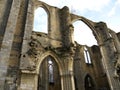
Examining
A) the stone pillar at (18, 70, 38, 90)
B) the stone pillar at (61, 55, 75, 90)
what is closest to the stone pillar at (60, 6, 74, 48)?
the stone pillar at (61, 55, 75, 90)

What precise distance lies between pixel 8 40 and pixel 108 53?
29.0ft

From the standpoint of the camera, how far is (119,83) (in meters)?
11.6

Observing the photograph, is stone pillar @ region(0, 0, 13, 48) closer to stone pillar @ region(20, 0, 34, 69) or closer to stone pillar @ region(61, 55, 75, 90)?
stone pillar @ region(20, 0, 34, 69)

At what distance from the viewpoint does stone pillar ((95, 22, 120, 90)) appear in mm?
11703

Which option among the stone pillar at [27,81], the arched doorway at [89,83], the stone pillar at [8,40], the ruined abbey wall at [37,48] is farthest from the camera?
the arched doorway at [89,83]

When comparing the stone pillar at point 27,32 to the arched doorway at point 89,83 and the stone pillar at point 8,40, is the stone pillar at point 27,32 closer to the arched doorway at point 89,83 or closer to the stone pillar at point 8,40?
the stone pillar at point 8,40

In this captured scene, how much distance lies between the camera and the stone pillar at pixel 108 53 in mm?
11703

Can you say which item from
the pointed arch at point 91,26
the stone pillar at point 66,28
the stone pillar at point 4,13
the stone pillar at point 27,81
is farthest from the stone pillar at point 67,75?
the pointed arch at point 91,26

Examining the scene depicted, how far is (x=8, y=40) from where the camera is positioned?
8812 millimetres

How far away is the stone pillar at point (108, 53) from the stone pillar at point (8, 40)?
26.0 ft

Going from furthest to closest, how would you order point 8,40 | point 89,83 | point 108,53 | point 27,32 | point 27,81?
point 89,83 → point 108,53 → point 27,32 → point 8,40 → point 27,81

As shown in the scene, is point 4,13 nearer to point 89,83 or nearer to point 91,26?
point 91,26

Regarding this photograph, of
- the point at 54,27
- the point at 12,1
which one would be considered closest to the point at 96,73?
the point at 54,27

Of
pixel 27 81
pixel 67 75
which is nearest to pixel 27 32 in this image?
pixel 27 81
